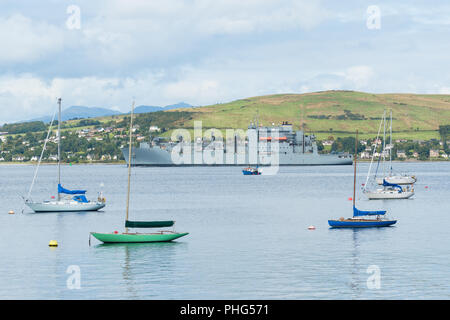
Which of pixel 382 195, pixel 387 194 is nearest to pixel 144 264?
pixel 382 195

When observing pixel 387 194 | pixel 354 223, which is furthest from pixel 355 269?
pixel 387 194

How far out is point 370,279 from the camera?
116 ft

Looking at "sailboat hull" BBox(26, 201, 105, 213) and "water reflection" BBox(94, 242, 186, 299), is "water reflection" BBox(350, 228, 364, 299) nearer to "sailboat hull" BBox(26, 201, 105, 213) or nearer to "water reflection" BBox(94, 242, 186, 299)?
"water reflection" BBox(94, 242, 186, 299)

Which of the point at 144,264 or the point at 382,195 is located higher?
the point at 382,195

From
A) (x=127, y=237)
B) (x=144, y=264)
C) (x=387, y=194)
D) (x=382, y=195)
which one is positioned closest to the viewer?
(x=144, y=264)

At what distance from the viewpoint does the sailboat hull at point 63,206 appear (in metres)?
71.8

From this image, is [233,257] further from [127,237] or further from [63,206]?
[63,206]

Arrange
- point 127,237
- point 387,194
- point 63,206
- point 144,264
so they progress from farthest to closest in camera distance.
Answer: point 387,194 → point 63,206 → point 127,237 → point 144,264

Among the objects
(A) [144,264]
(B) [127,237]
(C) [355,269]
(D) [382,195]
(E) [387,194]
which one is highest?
(E) [387,194]

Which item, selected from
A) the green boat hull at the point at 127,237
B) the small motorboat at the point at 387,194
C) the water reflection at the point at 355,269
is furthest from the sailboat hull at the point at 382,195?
the green boat hull at the point at 127,237

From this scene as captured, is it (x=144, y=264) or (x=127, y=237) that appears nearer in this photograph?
(x=144, y=264)

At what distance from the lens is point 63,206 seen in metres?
71.9

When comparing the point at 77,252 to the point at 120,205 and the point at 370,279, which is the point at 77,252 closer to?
the point at 370,279
